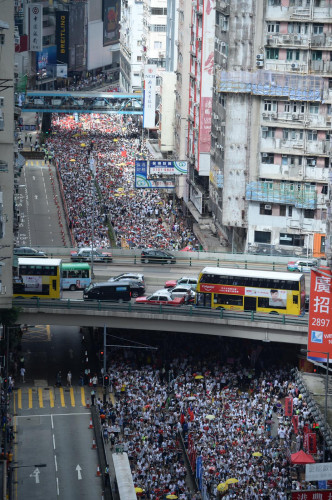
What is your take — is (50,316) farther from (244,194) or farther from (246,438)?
(244,194)

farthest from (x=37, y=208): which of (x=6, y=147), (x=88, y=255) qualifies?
(x=6, y=147)

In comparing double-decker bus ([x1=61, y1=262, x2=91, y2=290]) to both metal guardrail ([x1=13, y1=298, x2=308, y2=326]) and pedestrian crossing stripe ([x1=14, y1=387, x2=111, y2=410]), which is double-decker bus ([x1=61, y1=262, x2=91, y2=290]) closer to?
metal guardrail ([x1=13, y1=298, x2=308, y2=326])

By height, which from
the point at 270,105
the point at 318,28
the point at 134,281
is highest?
the point at 318,28

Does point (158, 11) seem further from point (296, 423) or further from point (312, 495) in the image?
point (312, 495)

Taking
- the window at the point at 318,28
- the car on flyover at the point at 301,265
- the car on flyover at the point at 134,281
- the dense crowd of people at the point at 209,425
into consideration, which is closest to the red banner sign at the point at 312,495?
the dense crowd of people at the point at 209,425

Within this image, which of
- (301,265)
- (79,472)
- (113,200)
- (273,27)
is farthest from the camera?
(113,200)

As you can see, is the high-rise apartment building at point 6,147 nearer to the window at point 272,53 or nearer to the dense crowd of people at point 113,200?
the window at point 272,53
